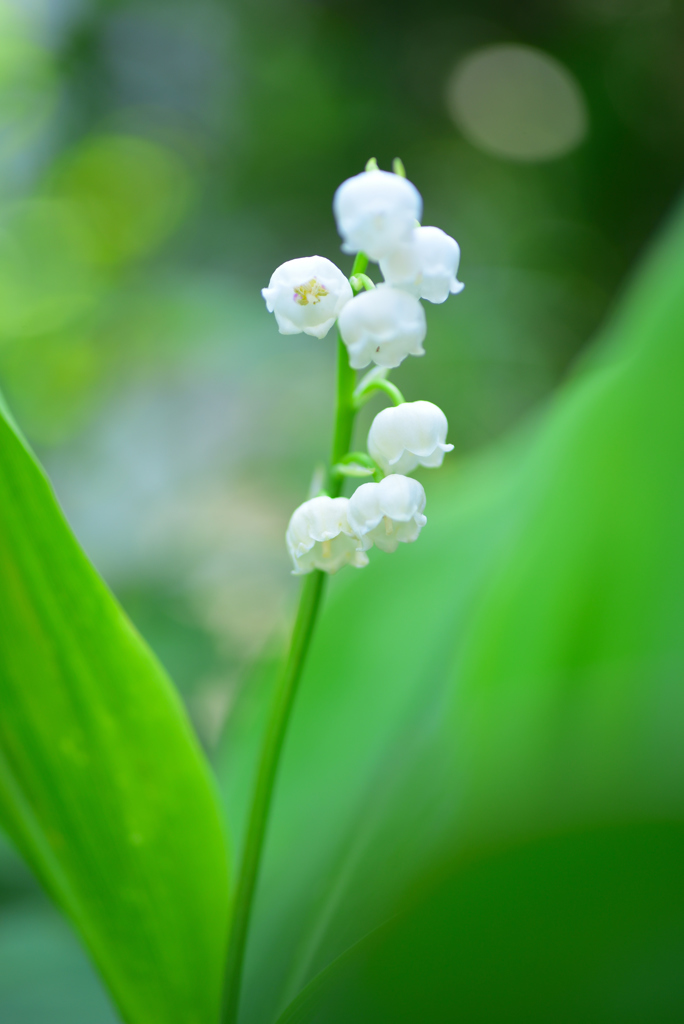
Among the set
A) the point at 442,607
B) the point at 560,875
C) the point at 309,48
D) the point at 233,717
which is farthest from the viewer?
the point at 309,48

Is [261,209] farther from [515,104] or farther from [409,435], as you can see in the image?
[409,435]

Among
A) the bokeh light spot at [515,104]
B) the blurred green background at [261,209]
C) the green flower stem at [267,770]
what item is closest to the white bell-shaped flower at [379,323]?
the green flower stem at [267,770]

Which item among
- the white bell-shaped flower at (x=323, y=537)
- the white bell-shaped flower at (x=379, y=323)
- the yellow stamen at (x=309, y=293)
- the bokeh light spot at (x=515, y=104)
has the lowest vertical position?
the white bell-shaped flower at (x=323, y=537)

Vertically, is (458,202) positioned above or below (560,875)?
above

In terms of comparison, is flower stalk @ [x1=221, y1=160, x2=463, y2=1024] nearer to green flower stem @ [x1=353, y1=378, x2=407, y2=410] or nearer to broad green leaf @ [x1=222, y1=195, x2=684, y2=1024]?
green flower stem @ [x1=353, y1=378, x2=407, y2=410]

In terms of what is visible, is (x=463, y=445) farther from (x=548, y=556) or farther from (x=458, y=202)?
(x=548, y=556)

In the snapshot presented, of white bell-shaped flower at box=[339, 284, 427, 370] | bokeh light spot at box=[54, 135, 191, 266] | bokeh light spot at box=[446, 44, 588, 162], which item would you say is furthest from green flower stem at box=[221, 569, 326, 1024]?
bokeh light spot at box=[446, 44, 588, 162]

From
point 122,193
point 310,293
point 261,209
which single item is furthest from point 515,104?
point 310,293

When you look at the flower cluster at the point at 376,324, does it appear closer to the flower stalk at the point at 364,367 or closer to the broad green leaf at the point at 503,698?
the flower stalk at the point at 364,367

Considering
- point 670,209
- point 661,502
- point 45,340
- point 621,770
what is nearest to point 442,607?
point 661,502
